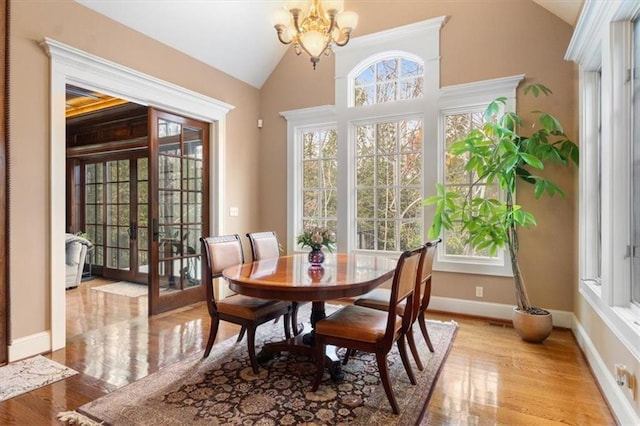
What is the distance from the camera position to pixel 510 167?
3.12 m

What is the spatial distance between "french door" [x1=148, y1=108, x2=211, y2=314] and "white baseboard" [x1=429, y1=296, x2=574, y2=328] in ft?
9.62

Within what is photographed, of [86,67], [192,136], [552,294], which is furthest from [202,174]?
[552,294]

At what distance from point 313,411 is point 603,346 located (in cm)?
196

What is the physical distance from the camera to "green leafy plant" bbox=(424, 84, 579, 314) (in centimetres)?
314

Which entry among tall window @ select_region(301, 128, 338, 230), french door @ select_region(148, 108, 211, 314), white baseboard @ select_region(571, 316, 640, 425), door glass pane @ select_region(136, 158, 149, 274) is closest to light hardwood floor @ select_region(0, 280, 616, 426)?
white baseboard @ select_region(571, 316, 640, 425)

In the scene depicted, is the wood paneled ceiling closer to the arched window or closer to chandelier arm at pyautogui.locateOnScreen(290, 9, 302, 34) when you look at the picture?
the arched window

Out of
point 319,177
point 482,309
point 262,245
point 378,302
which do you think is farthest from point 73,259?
point 482,309

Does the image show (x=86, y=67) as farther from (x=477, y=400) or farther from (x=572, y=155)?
(x=572, y=155)

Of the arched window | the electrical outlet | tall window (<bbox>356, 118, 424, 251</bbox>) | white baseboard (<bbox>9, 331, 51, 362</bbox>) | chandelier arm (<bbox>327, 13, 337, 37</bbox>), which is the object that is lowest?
white baseboard (<bbox>9, 331, 51, 362</bbox>)

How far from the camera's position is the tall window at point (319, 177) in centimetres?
475

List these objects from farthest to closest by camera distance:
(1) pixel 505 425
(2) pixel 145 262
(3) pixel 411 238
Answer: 1. (2) pixel 145 262
2. (3) pixel 411 238
3. (1) pixel 505 425

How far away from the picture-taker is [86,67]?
3.09 m

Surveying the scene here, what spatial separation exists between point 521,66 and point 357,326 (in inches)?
126

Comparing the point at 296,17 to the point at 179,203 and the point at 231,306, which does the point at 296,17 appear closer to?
the point at 231,306
